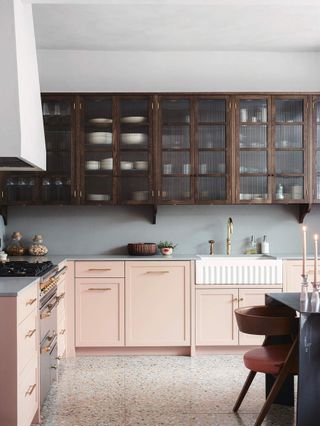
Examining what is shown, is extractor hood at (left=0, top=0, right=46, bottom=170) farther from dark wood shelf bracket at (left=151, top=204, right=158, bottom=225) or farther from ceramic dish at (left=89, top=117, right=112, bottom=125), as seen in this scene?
dark wood shelf bracket at (left=151, top=204, right=158, bottom=225)

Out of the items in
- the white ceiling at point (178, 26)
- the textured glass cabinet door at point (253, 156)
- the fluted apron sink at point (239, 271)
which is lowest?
the fluted apron sink at point (239, 271)

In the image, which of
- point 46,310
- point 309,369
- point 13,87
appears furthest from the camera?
point 46,310

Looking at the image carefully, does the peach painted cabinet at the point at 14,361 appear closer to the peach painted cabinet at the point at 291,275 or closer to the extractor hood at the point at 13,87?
the extractor hood at the point at 13,87

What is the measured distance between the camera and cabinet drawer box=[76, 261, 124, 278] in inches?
198

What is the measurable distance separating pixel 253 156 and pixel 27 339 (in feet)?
9.67

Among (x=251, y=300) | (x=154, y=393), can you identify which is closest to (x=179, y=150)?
(x=251, y=300)

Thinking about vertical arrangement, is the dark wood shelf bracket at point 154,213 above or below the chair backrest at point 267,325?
above

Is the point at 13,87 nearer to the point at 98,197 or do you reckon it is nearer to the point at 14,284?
the point at 14,284

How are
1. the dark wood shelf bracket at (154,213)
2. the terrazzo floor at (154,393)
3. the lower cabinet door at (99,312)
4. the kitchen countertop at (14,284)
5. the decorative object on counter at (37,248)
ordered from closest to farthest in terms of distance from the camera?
the kitchen countertop at (14,284), the terrazzo floor at (154,393), the lower cabinet door at (99,312), the decorative object on counter at (37,248), the dark wood shelf bracket at (154,213)

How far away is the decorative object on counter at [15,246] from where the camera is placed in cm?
531

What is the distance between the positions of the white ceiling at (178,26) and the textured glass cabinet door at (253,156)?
0.63 meters

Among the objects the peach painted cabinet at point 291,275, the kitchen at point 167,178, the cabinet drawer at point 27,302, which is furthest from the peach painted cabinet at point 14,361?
the peach painted cabinet at point 291,275

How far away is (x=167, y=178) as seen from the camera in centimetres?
528

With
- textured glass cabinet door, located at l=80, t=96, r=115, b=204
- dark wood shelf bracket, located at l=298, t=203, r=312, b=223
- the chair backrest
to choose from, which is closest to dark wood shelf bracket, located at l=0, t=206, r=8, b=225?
textured glass cabinet door, located at l=80, t=96, r=115, b=204
